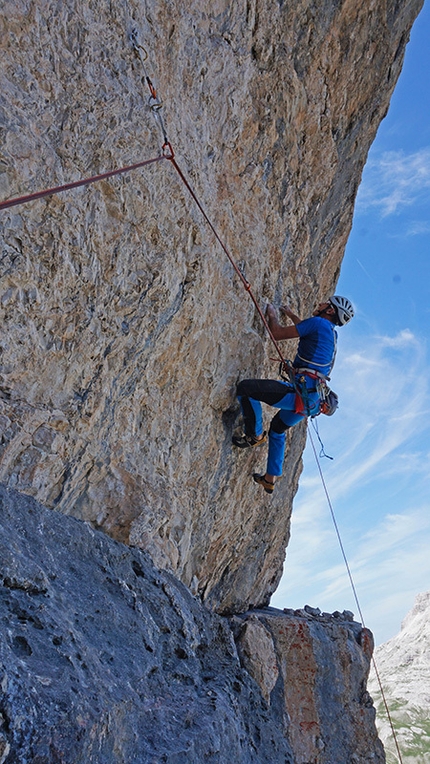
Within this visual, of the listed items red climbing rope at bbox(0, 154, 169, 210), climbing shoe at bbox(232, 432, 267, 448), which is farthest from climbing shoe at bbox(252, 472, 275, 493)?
red climbing rope at bbox(0, 154, 169, 210)

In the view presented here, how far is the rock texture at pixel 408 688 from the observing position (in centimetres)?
7244

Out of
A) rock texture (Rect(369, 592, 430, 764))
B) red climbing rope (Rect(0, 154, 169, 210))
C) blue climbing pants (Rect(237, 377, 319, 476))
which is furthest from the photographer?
rock texture (Rect(369, 592, 430, 764))

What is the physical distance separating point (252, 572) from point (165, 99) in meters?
6.67

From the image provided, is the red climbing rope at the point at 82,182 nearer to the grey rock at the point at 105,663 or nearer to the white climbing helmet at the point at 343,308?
the grey rock at the point at 105,663

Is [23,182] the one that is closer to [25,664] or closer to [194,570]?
[25,664]

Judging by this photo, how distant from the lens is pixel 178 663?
4.17 metres

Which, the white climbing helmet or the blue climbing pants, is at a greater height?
the white climbing helmet

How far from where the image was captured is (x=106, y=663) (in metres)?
3.30

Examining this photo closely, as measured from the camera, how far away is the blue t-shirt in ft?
23.4

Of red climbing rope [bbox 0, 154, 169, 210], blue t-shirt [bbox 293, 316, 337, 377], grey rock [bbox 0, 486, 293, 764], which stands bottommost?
grey rock [bbox 0, 486, 293, 764]

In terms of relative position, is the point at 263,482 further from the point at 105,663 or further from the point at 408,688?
the point at 408,688

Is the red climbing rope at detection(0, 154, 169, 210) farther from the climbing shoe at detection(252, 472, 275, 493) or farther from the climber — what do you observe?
the climbing shoe at detection(252, 472, 275, 493)

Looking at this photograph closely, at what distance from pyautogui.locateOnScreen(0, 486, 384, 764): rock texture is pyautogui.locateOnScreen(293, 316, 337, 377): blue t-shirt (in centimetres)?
322

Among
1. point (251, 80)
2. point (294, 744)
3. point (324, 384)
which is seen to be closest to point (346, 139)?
point (251, 80)
